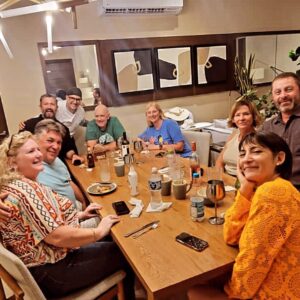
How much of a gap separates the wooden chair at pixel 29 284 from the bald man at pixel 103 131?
1779mm

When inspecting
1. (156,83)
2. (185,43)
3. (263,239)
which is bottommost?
(263,239)

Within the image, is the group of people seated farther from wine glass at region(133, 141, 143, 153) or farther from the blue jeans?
wine glass at region(133, 141, 143, 153)

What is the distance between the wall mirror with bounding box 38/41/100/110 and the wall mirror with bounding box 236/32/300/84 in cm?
244

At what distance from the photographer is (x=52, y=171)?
2.09 meters

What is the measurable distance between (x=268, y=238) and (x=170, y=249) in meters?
0.42

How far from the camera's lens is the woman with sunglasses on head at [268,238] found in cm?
105

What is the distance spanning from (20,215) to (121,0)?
341cm

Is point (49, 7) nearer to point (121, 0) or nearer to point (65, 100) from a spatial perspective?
point (65, 100)

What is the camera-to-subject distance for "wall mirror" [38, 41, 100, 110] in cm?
385

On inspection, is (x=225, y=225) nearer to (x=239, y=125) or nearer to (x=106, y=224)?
(x=106, y=224)

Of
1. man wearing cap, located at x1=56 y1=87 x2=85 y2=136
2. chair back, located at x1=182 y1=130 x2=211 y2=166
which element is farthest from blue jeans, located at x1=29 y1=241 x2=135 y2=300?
man wearing cap, located at x1=56 y1=87 x2=85 y2=136

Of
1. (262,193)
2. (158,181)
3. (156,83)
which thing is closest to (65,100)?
(156,83)

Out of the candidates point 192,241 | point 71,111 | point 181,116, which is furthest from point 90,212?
point 181,116

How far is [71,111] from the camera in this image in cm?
363
